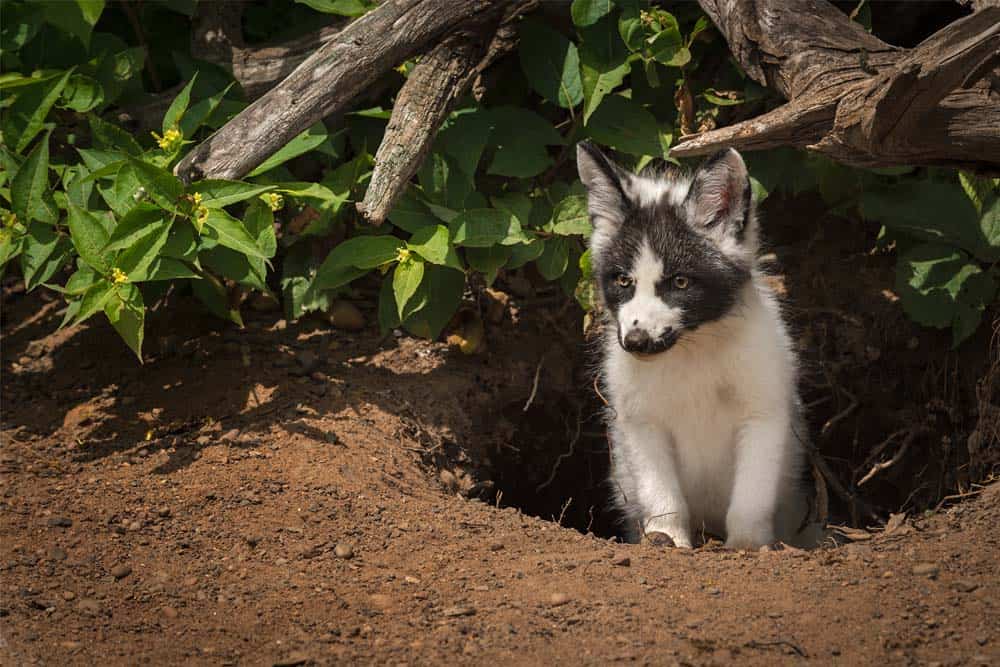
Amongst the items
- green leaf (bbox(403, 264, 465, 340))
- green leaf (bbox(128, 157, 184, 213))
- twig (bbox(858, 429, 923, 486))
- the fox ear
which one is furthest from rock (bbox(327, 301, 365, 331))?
twig (bbox(858, 429, 923, 486))

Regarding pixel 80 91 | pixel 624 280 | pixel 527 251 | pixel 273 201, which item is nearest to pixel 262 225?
pixel 273 201

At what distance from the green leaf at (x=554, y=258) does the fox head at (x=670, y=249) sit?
1.65 feet

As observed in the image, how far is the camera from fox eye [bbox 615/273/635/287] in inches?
161

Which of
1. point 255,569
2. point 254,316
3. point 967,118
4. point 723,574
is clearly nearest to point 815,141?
point 967,118

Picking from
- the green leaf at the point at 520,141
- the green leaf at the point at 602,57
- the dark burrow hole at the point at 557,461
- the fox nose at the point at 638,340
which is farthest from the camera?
the dark burrow hole at the point at 557,461

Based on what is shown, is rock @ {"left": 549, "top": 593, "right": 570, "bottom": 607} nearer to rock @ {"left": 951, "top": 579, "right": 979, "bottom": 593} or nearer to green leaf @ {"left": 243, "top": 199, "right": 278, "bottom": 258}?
rock @ {"left": 951, "top": 579, "right": 979, "bottom": 593}

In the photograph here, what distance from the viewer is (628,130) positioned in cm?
468

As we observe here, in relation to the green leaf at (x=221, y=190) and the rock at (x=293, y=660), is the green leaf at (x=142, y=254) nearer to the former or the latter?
the green leaf at (x=221, y=190)

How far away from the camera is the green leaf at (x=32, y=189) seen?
13.6ft

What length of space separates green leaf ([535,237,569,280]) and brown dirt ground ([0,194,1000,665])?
743 millimetres

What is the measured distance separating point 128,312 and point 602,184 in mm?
1849

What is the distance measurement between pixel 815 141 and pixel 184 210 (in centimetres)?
227

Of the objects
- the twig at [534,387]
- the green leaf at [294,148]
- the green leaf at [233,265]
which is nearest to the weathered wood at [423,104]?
the green leaf at [294,148]

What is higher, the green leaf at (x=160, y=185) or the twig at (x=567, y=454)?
the green leaf at (x=160, y=185)
